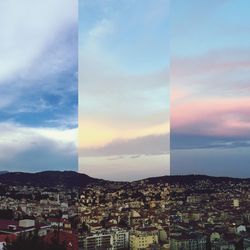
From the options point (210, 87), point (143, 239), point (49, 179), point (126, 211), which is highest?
point (210, 87)

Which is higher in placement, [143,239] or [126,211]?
[126,211]

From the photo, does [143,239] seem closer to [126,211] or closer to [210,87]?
[126,211]

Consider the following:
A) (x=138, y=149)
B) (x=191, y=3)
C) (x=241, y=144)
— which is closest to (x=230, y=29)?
(x=191, y=3)

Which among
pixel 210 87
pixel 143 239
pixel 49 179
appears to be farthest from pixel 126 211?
pixel 210 87

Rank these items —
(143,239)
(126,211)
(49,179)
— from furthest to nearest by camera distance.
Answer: (126,211)
(49,179)
(143,239)

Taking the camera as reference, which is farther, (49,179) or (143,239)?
(49,179)

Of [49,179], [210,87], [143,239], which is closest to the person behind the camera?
[143,239]

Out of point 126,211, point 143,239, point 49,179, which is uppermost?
point 49,179

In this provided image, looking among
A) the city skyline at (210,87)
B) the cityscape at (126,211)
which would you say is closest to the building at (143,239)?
the cityscape at (126,211)

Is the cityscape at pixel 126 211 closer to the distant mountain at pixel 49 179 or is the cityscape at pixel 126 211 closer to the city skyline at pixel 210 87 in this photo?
the distant mountain at pixel 49 179
